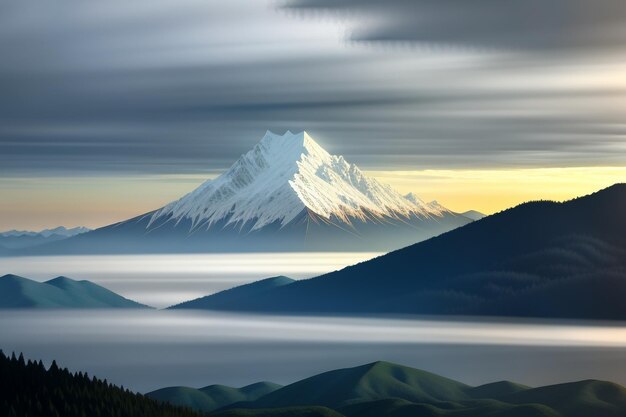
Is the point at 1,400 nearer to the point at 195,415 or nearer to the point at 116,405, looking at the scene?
the point at 116,405

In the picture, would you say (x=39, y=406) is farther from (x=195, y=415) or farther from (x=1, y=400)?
(x=195, y=415)

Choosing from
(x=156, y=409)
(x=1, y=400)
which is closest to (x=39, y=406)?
(x=1, y=400)

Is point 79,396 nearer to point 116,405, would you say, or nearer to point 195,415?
point 116,405

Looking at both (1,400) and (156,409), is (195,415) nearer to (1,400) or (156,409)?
(156,409)

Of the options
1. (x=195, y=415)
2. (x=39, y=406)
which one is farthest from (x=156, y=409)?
(x=39, y=406)

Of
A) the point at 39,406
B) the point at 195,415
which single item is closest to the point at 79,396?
the point at 39,406
